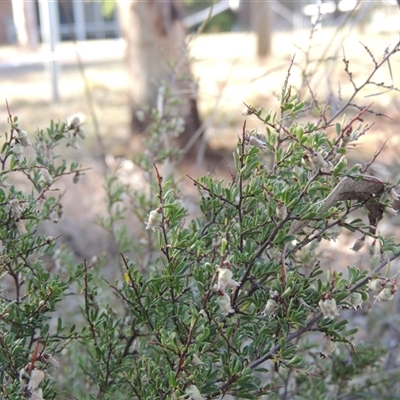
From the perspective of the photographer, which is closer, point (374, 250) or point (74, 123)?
point (374, 250)

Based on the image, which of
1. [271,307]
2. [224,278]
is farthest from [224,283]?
[271,307]

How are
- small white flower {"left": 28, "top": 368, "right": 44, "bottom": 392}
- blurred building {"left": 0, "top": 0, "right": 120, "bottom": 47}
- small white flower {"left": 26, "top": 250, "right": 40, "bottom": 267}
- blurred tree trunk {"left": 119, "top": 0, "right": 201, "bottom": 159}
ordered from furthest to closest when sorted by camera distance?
blurred building {"left": 0, "top": 0, "right": 120, "bottom": 47}, blurred tree trunk {"left": 119, "top": 0, "right": 201, "bottom": 159}, small white flower {"left": 26, "top": 250, "right": 40, "bottom": 267}, small white flower {"left": 28, "top": 368, "right": 44, "bottom": 392}

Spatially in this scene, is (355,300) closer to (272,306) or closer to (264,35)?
(272,306)

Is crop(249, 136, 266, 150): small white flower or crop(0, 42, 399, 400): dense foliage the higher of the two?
crop(249, 136, 266, 150): small white flower

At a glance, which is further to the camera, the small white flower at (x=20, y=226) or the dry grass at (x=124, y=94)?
the dry grass at (x=124, y=94)

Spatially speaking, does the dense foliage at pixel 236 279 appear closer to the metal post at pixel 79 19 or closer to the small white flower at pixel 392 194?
the small white flower at pixel 392 194

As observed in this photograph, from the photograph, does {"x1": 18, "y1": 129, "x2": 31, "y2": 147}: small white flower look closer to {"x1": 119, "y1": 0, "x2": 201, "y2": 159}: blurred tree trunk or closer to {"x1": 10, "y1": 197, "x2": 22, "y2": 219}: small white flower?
{"x1": 10, "y1": 197, "x2": 22, "y2": 219}: small white flower

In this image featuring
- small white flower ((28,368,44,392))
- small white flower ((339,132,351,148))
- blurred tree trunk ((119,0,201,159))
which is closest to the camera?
small white flower ((28,368,44,392))

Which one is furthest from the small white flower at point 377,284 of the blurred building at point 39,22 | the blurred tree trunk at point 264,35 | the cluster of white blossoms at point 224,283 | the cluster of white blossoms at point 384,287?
the blurred building at point 39,22

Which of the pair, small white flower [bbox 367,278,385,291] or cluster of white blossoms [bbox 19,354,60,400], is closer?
cluster of white blossoms [bbox 19,354,60,400]

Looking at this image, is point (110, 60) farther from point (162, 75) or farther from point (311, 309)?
point (311, 309)

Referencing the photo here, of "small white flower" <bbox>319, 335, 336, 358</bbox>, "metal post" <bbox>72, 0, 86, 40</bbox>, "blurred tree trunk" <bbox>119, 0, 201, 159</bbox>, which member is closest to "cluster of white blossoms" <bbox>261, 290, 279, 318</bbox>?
"small white flower" <bbox>319, 335, 336, 358</bbox>

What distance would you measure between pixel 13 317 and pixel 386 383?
4.00 ft

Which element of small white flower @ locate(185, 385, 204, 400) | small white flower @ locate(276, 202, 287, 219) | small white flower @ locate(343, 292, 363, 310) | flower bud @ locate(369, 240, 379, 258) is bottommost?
small white flower @ locate(185, 385, 204, 400)
